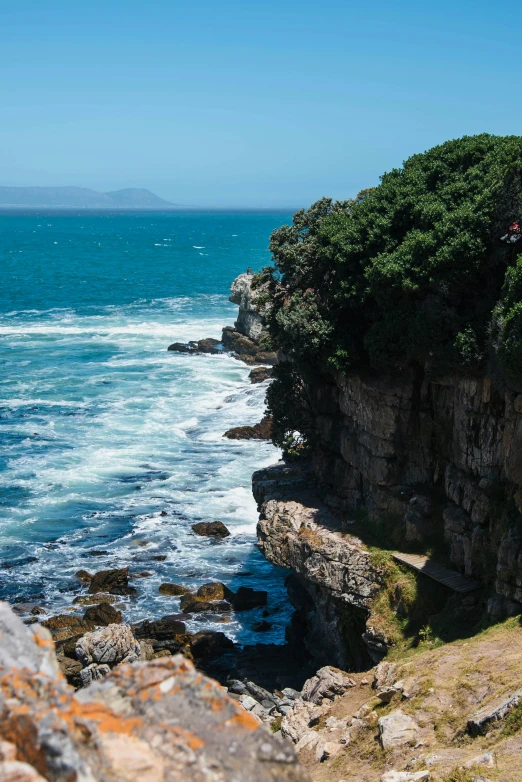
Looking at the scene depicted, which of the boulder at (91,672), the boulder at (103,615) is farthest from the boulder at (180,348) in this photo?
the boulder at (91,672)

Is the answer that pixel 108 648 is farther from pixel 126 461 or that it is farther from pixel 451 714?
pixel 126 461

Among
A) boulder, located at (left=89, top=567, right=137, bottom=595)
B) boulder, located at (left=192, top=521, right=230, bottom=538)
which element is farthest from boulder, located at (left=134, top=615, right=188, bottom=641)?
boulder, located at (left=192, top=521, right=230, bottom=538)

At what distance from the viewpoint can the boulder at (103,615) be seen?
34.2 meters

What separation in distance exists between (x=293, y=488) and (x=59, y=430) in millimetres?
27532

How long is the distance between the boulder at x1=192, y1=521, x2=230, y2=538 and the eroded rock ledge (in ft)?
25.7

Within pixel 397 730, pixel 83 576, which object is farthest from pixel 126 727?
pixel 83 576

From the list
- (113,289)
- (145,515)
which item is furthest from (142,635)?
(113,289)

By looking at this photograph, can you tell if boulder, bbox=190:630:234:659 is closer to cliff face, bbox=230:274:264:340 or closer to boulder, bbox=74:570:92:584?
boulder, bbox=74:570:92:584

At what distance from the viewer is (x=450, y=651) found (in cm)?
2323

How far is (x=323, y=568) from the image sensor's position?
29.6 m

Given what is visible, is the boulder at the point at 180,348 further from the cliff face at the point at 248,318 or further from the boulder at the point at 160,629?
the boulder at the point at 160,629

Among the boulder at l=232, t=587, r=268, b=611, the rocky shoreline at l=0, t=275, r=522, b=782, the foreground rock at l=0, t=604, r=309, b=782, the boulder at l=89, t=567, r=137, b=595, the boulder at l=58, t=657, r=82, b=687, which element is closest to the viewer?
the foreground rock at l=0, t=604, r=309, b=782

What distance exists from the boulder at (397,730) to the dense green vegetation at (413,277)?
9708 millimetres

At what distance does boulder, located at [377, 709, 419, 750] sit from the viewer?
19.5 metres
